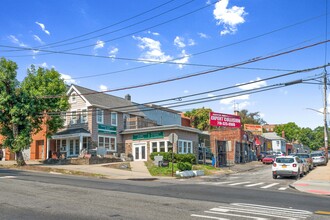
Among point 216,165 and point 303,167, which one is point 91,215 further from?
point 216,165

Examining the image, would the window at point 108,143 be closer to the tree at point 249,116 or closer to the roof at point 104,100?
the roof at point 104,100

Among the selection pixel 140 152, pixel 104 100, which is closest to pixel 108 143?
pixel 140 152

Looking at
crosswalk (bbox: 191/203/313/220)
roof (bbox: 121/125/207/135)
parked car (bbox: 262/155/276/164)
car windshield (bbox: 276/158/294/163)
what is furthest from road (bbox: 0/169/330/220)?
parked car (bbox: 262/155/276/164)

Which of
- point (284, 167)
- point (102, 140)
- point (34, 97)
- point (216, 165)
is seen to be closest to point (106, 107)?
point (102, 140)

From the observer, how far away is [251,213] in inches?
374

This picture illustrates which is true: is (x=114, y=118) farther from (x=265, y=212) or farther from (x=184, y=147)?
(x=265, y=212)

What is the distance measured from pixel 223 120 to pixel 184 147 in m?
10.4

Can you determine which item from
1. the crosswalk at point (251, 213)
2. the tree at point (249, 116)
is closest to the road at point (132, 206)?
the crosswalk at point (251, 213)

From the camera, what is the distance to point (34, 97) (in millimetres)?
30625

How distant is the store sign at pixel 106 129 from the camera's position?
38.0 m

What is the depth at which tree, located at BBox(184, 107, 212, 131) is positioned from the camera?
65.1 metres

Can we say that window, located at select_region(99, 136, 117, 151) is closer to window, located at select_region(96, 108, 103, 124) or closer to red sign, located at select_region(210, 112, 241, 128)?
window, located at select_region(96, 108, 103, 124)

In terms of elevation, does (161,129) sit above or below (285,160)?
above

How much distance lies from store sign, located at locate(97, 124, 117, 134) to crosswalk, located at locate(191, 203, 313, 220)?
28610 millimetres
